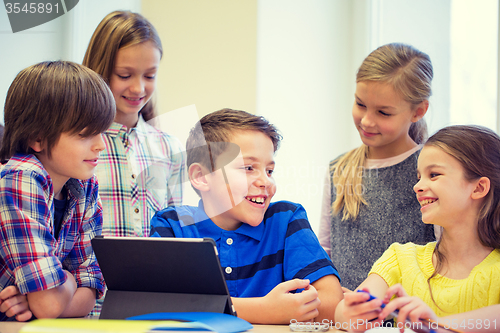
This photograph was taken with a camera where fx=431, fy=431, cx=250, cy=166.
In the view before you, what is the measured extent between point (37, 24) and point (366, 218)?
1894 millimetres

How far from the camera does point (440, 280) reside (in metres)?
1.01

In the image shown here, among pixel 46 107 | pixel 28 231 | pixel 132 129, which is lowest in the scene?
pixel 28 231

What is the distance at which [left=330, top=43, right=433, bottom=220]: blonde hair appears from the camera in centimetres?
142

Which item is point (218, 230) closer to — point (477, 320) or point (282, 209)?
point (282, 209)

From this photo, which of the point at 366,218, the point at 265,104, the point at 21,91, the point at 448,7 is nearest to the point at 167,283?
the point at 21,91

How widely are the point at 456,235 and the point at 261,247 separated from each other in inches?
18.6

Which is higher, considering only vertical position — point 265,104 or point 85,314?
point 265,104

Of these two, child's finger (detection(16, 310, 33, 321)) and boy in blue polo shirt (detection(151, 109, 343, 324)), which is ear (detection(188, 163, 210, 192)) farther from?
child's finger (detection(16, 310, 33, 321))

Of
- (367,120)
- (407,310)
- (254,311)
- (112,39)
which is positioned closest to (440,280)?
(407,310)

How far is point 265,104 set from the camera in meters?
2.60

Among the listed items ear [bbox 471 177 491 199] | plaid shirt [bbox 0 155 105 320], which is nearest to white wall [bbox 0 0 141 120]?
plaid shirt [bbox 0 155 105 320]

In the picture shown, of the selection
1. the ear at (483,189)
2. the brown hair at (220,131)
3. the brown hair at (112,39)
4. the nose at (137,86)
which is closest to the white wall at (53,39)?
the brown hair at (112,39)

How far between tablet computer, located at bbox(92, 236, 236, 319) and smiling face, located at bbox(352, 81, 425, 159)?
88 centimetres

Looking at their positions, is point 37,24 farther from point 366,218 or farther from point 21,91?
point 366,218
